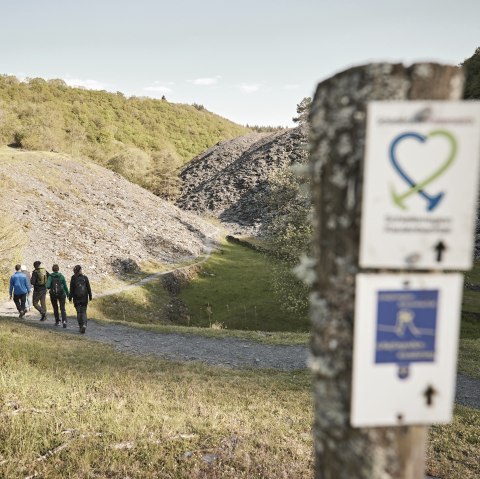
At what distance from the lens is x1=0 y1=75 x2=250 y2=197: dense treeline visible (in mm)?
62413

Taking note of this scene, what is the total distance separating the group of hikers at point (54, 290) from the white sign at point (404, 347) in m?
16.6

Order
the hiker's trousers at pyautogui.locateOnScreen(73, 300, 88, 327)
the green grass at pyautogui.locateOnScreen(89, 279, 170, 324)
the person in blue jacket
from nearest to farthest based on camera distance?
the hiker's trousers at pyautogui.locateOnScreen(73, 300, 88, 327)
the person in blue jacket
the green grass at pyautogui.locateOnScreen(89, 279, 170, 324)

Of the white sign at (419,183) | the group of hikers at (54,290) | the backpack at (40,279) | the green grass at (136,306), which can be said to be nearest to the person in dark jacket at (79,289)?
the group of hikers at (54,290)

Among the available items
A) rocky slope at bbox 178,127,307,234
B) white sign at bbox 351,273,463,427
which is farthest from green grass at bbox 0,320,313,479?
rocky slope at bbox 178,127,307,234

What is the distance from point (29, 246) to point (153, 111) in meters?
109

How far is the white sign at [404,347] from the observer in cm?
184

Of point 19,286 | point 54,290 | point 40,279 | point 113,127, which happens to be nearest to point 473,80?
point 40,279

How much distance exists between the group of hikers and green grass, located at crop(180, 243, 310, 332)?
34.0ft

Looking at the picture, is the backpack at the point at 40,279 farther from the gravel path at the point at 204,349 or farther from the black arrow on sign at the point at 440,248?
the black arrow on sign at the point at 440,248

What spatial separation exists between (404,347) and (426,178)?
775 millimetres

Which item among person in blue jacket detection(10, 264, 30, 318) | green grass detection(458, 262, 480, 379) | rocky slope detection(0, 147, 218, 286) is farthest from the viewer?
rocky slope detection(0, 147, 218, 286)

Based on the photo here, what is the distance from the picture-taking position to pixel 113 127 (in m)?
106

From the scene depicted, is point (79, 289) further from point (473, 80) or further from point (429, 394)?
point (473, 80)

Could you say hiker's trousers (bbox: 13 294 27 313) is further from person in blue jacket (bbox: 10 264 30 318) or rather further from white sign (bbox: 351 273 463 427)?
white sign (bbox: 351 273 463 427)
